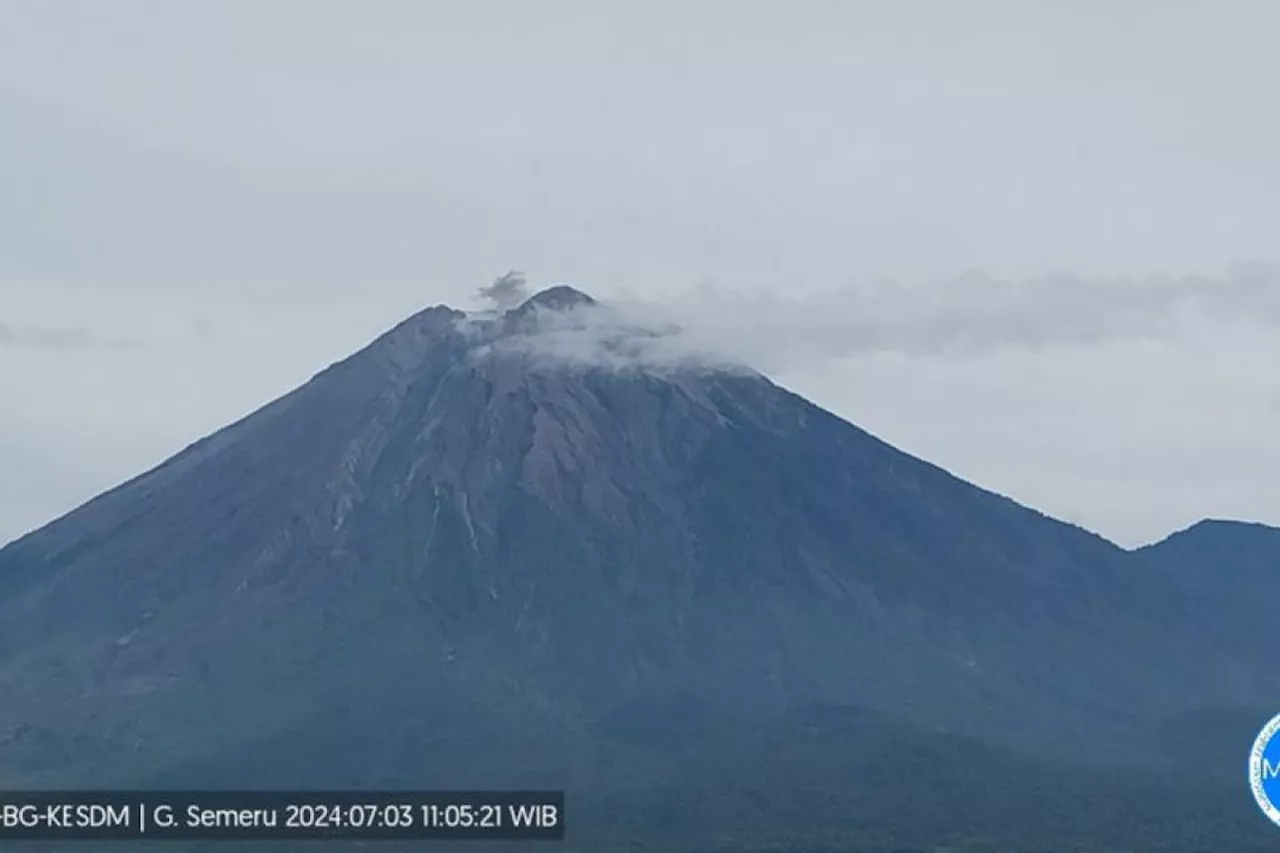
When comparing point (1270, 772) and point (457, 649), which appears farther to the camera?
point (457, 649)

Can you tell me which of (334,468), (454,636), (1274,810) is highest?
(334,468)

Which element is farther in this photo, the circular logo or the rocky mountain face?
the rocky mountain face

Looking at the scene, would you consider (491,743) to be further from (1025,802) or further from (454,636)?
(1025,802)

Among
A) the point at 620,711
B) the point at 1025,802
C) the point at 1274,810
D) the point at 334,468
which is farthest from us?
the point at 334,468

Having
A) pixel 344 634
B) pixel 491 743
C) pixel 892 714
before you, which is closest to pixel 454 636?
pixel 344 634

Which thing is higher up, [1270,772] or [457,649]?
[457,649]

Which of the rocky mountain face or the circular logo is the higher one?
the rocky mountain face

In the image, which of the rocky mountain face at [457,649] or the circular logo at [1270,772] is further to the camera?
the rocky mountain face at [457,649]

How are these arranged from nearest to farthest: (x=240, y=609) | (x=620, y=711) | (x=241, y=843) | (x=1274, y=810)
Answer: (x=1274, y=810) < (x=241, y=843) < (x=620, y=711) < (x=240, y=609)

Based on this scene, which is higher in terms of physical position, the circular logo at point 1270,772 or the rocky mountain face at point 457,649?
the rocky mountain face at point 457,649

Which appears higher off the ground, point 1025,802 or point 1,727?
point 1,727

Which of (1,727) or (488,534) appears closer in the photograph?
(1,727)
